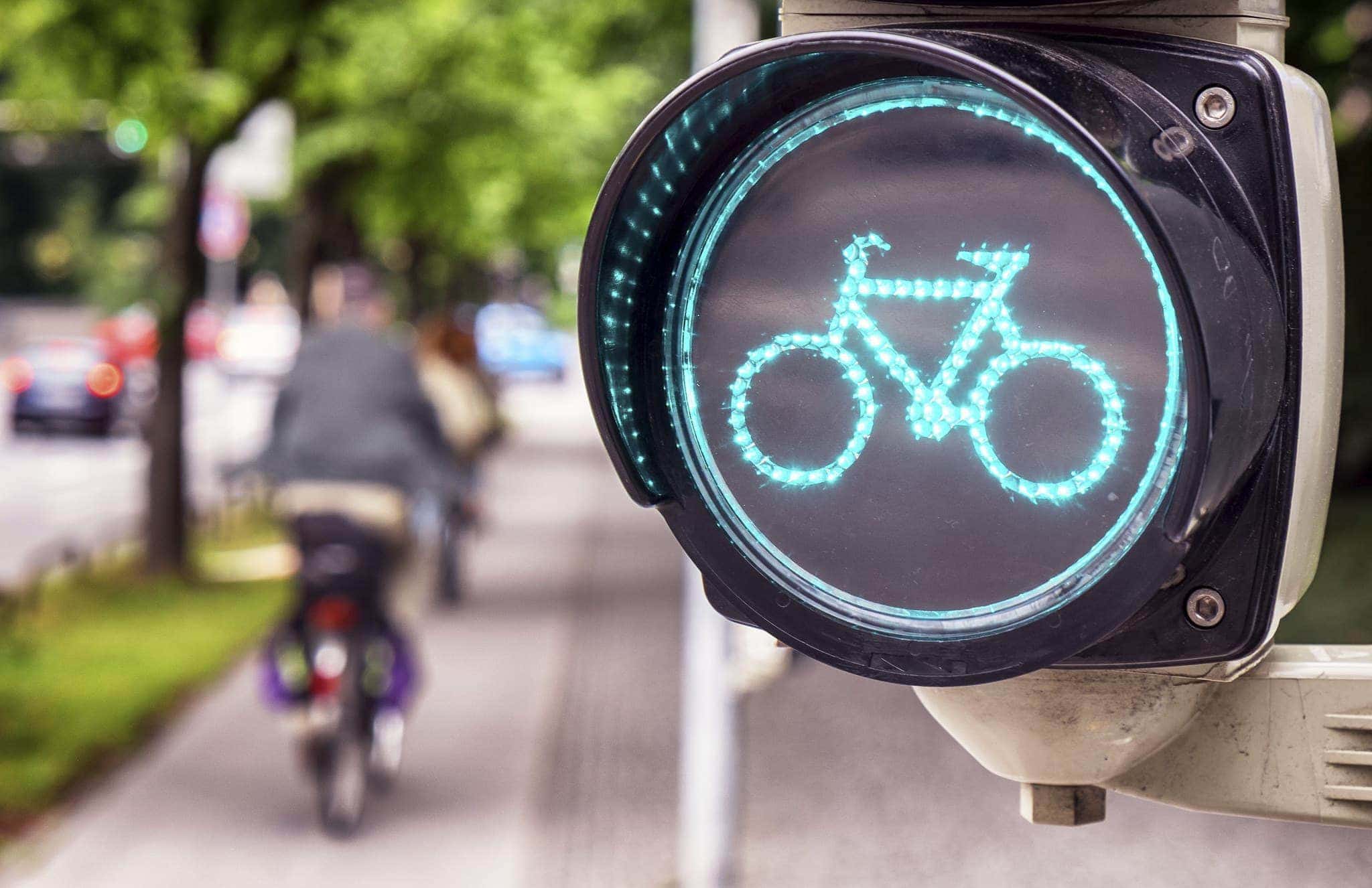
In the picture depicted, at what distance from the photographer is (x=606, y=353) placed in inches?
48.6

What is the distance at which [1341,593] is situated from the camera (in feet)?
30.9

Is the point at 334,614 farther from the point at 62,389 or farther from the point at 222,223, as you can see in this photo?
the point at 62,389

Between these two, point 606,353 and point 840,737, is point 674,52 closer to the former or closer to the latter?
point 840,737

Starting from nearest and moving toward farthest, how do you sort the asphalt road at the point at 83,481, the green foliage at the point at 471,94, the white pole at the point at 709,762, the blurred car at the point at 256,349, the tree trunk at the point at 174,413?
the white pole at the point at 709,762 < the green foliage at the point at 471,94 < the tree trunk at the point at 174,413 < the asphalt road at the point at 83,481 < the blurred car at the point at 256,349

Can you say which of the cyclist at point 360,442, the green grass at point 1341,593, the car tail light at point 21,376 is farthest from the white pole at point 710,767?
the car tail light at point 21,376

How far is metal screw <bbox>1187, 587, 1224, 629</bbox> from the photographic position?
1164mm

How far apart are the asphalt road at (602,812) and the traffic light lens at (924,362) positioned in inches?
225

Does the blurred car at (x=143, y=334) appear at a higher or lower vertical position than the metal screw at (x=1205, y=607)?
higher

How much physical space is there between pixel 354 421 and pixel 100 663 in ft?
14.2

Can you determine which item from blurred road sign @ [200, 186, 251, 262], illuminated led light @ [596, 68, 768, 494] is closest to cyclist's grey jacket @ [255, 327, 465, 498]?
illuminated led light @ [596, 68, 768, 494]

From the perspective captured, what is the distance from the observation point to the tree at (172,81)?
33.7 ft

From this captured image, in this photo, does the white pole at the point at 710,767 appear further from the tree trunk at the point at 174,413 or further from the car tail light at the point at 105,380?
the car tail light at the point at 105,380

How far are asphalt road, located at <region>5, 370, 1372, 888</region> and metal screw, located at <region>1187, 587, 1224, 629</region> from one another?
5.78 meters

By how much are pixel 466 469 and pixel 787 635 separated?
12.8 metres
